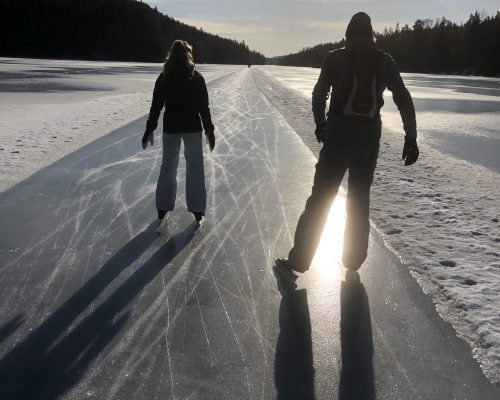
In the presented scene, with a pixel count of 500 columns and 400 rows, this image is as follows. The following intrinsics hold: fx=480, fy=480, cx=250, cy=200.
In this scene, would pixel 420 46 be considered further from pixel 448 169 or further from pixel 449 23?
pixel 448 169

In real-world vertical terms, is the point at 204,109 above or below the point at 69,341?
above

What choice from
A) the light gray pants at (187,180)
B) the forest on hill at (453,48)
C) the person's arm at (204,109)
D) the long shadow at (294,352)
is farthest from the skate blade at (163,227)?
the forest on hill at (453,48)

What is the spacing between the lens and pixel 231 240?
4.37 metres

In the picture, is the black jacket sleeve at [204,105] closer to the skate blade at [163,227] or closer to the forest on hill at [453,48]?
the skate blade at [163,227]

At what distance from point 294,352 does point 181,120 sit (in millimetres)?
2548

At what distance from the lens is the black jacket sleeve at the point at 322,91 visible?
323 centimetres

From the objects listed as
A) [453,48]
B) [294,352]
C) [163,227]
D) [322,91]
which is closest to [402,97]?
[322,91]

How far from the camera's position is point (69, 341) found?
2732mm

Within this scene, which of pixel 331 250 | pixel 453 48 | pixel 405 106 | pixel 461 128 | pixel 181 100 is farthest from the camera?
pixel 453 48

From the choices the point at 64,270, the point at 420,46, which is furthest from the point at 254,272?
the point at 420,46

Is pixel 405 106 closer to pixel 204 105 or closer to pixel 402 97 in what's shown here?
pixel 402 97

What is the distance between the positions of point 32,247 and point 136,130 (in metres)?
6.86

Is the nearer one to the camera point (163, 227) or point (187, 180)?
point (163, 227)

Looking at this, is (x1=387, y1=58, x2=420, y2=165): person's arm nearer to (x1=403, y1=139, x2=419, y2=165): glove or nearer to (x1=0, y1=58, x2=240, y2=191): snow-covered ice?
(x1=403, y1=139, x2=419, y2=165): glove
